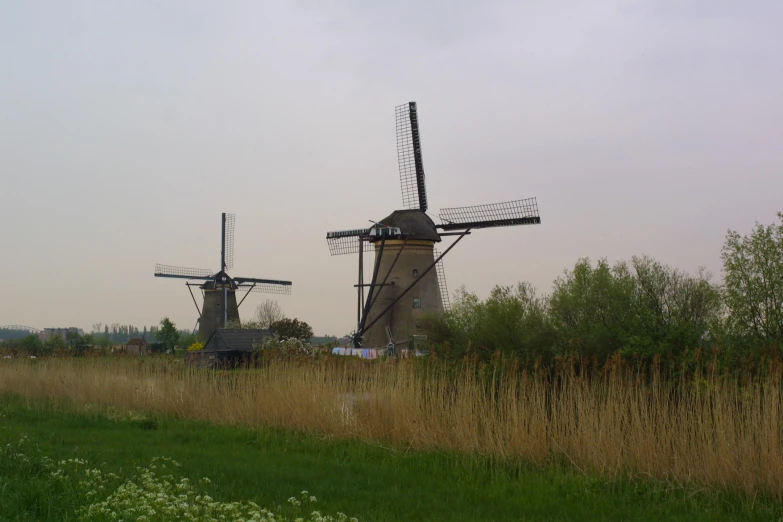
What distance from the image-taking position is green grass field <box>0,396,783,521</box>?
639 cm

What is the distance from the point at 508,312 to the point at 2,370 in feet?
36.9

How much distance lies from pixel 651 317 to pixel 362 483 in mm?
7265

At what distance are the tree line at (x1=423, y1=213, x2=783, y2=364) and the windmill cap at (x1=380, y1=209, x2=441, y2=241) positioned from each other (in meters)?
13.6

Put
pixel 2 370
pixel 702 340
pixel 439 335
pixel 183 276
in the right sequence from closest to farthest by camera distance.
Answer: pixel 702 340 → pixel 2 370 → pixel 439 335 → pixel 183 276

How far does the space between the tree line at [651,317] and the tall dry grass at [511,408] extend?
6.27 ft

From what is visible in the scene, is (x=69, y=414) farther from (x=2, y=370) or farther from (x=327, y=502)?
(x=327, y=502)

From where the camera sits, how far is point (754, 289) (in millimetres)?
14297

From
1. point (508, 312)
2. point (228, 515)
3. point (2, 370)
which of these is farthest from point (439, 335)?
point (228, 515)

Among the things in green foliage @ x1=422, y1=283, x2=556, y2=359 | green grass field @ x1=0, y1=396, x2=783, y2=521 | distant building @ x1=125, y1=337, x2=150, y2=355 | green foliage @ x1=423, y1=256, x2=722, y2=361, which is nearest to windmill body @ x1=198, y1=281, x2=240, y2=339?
distant building @ x1=125, y1=337, x2=150, y2=355

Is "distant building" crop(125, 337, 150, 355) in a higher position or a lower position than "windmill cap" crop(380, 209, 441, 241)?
lower

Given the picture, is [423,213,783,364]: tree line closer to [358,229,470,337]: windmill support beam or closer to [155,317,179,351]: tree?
[358,229,470,337]: windmill support beam

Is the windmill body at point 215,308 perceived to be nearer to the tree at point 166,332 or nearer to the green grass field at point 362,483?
the tree at point 166,332

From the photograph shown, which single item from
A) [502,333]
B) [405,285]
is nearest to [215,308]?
[405,285]

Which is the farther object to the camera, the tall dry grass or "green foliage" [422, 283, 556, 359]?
"green foliage" [422, 283, 556, 359]
